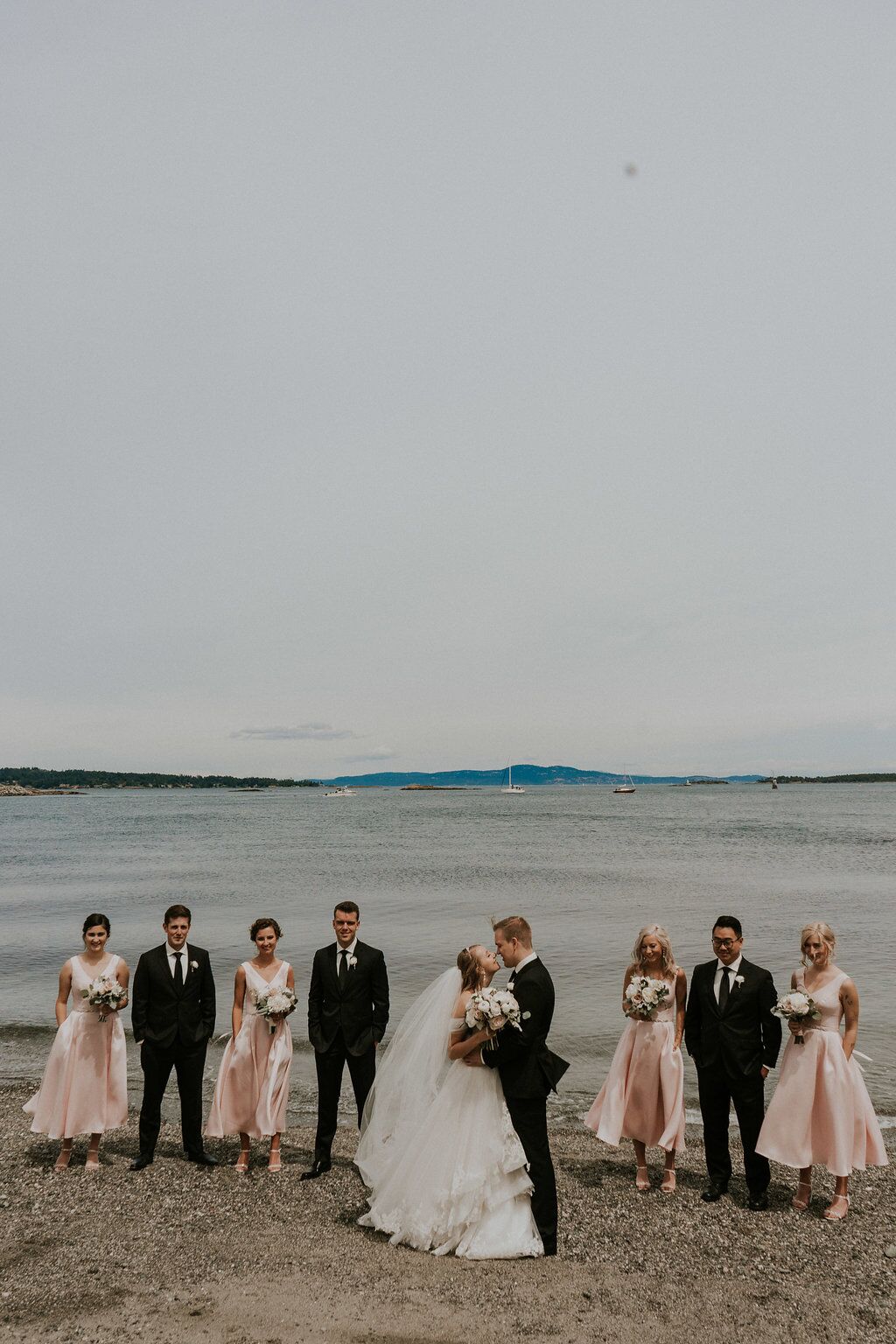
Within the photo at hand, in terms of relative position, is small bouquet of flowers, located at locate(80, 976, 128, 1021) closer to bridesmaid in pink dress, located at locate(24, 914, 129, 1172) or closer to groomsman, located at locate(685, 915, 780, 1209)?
bridesmaid in pink dress, located at locate(24, 914, 129, 1172)

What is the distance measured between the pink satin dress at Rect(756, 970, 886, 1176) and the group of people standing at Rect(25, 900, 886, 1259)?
0.01m

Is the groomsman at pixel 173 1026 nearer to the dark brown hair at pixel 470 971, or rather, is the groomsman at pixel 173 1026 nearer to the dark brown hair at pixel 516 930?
the dark brown hair at pixel 470 971

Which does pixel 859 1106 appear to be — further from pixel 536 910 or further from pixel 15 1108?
pixel 536 910

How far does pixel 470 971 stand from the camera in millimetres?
6668

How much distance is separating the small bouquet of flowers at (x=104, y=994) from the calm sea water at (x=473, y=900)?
365 centimetres

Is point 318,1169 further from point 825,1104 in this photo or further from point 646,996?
point 825,1104

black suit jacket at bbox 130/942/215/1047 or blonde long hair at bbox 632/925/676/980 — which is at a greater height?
blonde long hair at bbox 632/925/676/980

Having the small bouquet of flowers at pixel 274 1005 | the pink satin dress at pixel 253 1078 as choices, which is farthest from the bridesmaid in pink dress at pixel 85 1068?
the small bouquet of flowers at pixel 274 1005

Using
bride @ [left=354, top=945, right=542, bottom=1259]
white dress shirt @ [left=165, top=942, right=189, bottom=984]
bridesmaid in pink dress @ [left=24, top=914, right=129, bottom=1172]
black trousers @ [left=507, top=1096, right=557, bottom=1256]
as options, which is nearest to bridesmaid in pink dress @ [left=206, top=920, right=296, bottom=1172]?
white dress shirt @ [left=165, top=942, right=189, bottom=984]

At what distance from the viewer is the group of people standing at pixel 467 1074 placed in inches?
250

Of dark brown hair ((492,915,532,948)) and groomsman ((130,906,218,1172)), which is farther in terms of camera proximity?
groomsman ((130,906,218,1172))

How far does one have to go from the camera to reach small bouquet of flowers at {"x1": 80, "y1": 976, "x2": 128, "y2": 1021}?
7730 millimetres

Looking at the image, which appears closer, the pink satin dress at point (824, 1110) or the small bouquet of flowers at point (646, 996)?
the pink satin dress at point (824, 1110)

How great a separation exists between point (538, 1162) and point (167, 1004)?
12.2 feet
